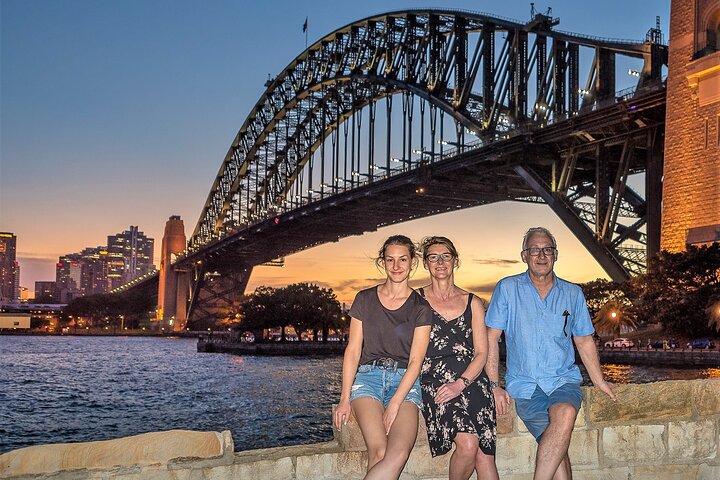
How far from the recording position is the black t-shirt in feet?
18.1

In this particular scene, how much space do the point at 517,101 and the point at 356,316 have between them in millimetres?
44261

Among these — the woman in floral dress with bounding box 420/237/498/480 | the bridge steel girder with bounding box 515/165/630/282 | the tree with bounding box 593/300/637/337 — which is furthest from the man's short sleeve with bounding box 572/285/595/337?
the tree with bounding box 593/300/637/337

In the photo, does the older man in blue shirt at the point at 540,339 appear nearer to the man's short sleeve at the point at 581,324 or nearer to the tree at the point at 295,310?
the man's short sleeve at the point at 581,324

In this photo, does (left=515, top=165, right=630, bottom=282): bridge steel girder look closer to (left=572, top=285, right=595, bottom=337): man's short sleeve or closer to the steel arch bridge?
the steel arch bridge

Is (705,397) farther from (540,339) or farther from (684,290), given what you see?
(684,290)

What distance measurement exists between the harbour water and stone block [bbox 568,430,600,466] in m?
20.7

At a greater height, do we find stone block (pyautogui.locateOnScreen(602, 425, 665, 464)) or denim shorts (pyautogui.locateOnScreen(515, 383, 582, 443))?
denim shorts (pyautogui.locateOnScreen(515, 383, 582, 443))

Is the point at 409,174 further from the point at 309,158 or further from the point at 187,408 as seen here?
the point at 309,158

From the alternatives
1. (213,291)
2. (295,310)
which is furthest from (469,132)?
(213,291)

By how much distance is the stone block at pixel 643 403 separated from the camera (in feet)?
20.8

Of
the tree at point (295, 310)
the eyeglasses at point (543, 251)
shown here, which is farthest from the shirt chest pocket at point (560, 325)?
the tree at point (295, 310)

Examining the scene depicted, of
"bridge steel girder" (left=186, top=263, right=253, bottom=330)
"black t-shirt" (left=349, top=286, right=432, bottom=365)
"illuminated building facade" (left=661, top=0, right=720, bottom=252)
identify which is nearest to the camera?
"black t-shirt" (left=349, top=286, right=432, bottom=365)

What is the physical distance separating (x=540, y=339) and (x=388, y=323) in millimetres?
1037

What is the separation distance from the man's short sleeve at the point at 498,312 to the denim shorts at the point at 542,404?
0.48m
